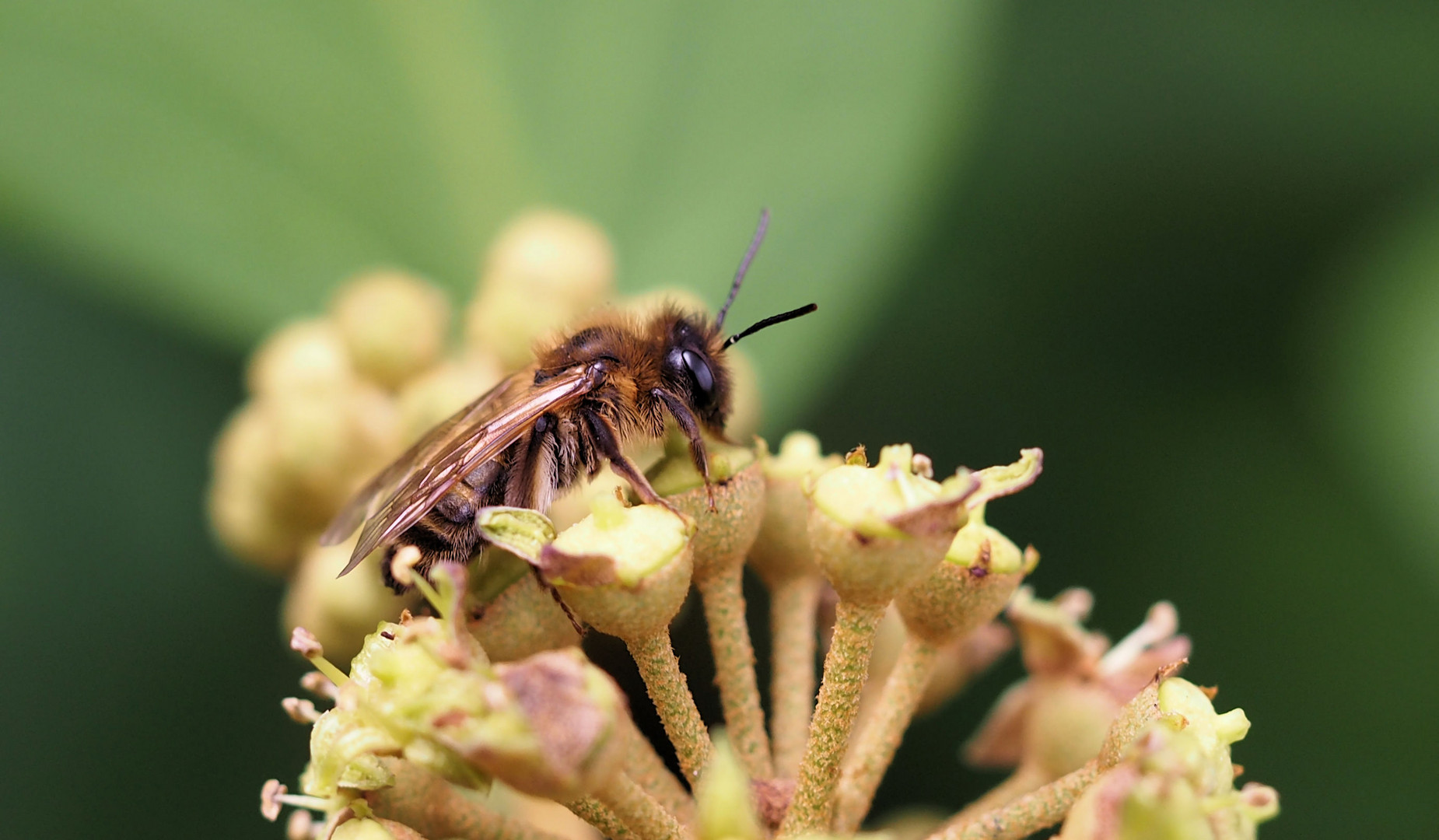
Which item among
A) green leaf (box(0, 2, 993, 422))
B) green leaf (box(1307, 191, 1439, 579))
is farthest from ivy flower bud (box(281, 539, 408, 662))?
green leaf (box(1307, 191, 1439, 579))

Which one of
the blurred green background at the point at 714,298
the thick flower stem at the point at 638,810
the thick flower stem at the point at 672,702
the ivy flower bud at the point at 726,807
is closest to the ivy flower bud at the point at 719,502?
the thick flower stem at the point at 672,702

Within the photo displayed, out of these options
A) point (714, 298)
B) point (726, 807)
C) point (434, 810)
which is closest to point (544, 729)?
point (726, 807)

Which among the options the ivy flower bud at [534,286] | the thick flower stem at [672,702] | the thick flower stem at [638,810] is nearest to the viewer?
the thick flower stem at [638,810]

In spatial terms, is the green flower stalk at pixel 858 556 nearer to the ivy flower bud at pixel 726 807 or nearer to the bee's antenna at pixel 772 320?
the ivy flower bud at pixel 726 807

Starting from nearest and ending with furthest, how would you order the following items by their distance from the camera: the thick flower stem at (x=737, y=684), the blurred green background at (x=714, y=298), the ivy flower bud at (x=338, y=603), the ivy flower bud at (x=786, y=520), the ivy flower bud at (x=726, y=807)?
the ivy flower bud at (x=726, y=807) < the thick flower stem at (x=737, y=684) < the ivy flower bud at (x=786, y=520) < the ivy flower bud at (x=338, y=603) < the blurred green background at (x=714, y=298)

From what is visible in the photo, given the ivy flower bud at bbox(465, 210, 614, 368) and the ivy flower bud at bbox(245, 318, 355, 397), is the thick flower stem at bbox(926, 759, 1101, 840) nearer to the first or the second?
the ivy flower bud at bbox(465, 210, 614, 368)
